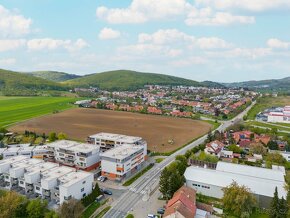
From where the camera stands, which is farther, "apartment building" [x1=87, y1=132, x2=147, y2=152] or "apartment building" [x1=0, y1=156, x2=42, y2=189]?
"apartment building" [x1=87, y1=132, x2=147, y2=152]

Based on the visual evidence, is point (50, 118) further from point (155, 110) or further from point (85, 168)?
point (85, 168)

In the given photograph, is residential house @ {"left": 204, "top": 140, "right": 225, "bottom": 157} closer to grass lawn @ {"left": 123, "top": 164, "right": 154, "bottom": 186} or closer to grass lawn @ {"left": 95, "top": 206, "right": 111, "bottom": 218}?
grass lawn @ {"left": 123, "top": 164, "right": 154, "bottom": 186}

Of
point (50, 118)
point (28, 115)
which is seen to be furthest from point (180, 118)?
point (28, 115)

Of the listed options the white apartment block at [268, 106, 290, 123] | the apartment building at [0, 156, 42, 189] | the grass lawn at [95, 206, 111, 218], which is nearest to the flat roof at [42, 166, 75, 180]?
the apartment building at [0, 156, 42, 189]

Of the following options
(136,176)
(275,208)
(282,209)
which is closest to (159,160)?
(136,176)

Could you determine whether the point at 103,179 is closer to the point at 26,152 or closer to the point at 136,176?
the point at 136,176

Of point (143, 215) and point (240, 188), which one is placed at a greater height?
point (240, 188)

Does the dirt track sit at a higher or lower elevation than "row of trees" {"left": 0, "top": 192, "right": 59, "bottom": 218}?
higher
